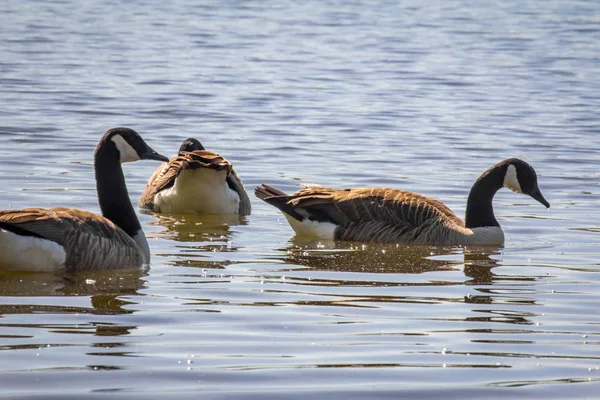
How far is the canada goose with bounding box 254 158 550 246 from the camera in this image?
11125 millimetres

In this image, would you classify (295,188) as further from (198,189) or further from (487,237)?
(487,237)

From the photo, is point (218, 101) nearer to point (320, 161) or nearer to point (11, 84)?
point (11, 84)

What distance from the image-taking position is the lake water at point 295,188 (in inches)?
250

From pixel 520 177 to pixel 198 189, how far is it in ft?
10.8

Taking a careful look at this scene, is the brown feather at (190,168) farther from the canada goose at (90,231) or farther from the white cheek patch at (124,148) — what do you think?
the white cheek patch at (124,148)

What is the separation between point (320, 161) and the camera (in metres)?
15.8

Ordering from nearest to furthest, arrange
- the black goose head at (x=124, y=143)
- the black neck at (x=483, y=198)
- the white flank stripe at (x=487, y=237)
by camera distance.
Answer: the black goose head at (x=124, y=143) → the white flank stripe at (x=487, y=237) → the black neck at (x=483, y=198)

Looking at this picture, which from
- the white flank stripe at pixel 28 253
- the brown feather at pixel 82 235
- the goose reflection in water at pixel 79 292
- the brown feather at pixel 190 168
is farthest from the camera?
the brown feather at pixel 190 168

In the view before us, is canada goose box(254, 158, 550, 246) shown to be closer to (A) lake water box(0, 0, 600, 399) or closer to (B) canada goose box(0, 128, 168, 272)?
(A) lake water box(0, 0, 600, 399)

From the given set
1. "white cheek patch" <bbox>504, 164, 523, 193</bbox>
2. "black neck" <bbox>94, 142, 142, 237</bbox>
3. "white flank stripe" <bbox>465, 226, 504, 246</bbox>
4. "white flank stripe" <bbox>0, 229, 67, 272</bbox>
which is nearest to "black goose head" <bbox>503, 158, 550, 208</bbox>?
"white cheek patch" <bbox>504, 164, 523, 193</bbox>

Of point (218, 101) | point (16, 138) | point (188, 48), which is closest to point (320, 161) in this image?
point (16, 138)

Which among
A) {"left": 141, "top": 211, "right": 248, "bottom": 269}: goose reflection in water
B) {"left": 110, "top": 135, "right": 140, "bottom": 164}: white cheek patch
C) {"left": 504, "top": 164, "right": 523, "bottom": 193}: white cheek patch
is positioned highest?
{"left": 110, "top": 135, "right": 140, "bottom": 164}: white cheek patch

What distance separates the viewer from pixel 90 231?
887 cm

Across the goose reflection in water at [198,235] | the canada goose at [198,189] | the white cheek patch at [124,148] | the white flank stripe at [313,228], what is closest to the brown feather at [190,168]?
the canada goose at [198,189]
